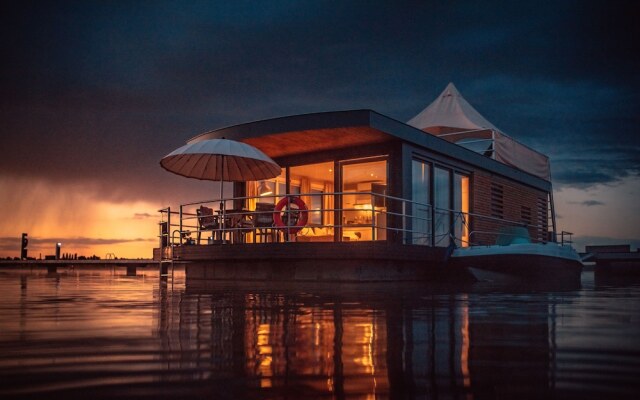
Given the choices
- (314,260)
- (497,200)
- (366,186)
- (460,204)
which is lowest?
(314,260)

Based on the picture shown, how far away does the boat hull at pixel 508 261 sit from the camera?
12.4m

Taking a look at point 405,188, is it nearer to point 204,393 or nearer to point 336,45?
point 204,393

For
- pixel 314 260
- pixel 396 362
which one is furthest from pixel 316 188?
pixel 396 362

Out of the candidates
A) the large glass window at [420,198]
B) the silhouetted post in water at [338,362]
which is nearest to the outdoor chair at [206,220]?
the large glass window at [420,198]

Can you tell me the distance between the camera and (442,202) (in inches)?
577

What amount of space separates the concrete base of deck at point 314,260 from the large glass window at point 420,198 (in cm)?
136

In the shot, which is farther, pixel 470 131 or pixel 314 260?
pixel 470 131

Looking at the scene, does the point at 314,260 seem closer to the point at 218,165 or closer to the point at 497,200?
the point at 218,165

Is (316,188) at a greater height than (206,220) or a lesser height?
greater

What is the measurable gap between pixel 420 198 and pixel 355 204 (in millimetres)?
2279

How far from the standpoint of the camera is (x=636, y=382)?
1701 mm

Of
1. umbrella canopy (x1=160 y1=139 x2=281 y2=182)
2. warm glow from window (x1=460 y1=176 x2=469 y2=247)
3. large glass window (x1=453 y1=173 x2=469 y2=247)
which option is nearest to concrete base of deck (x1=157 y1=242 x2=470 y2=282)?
umbrella canopy (x1=160 y1=139 x2=281 y2=182)

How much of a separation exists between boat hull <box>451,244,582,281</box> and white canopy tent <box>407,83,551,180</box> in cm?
448

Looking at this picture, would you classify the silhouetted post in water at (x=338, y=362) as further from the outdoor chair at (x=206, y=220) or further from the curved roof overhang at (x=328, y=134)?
the outdoor chair at (x=206, y=220)
